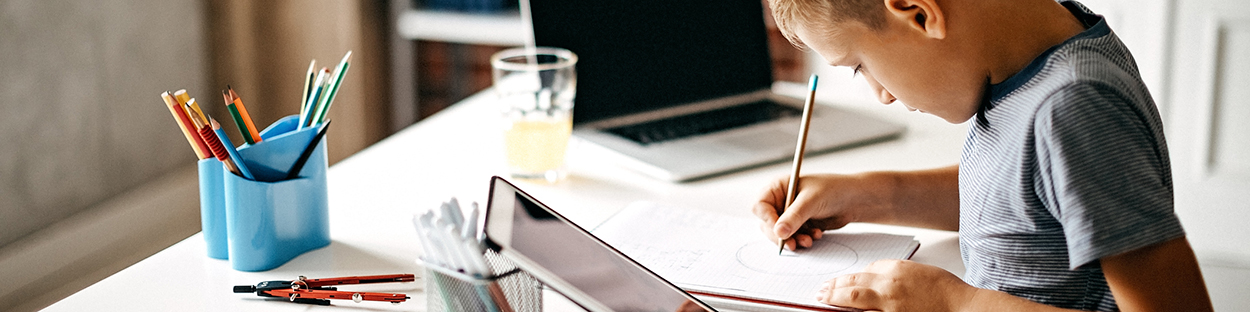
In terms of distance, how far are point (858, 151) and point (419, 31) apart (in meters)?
1.46

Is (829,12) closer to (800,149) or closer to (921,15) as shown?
(921,15)

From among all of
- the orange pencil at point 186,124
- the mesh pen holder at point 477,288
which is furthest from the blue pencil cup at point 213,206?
the mesh pen holder at point 477,288

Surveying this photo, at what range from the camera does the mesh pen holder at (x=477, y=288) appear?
0.60 meters

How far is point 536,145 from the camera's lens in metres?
1.06

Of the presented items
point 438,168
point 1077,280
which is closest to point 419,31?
point 438,168

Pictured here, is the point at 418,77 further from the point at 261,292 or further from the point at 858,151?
the point at 261,292

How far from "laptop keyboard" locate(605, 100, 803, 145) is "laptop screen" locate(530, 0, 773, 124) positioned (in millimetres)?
38

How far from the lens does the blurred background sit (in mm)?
→ 1537

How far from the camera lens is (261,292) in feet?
2.47

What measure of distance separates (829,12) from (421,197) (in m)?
0.53

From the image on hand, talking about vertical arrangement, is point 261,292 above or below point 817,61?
above

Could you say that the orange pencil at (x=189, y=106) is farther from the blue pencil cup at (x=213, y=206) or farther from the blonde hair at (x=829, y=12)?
the blonde hair at (x=829, y=12)

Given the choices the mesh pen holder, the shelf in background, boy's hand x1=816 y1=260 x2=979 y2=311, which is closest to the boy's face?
boy's hand x1=816 y1=260 x2=979 y2=311

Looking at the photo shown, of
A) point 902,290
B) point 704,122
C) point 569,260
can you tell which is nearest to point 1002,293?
point 902,290
